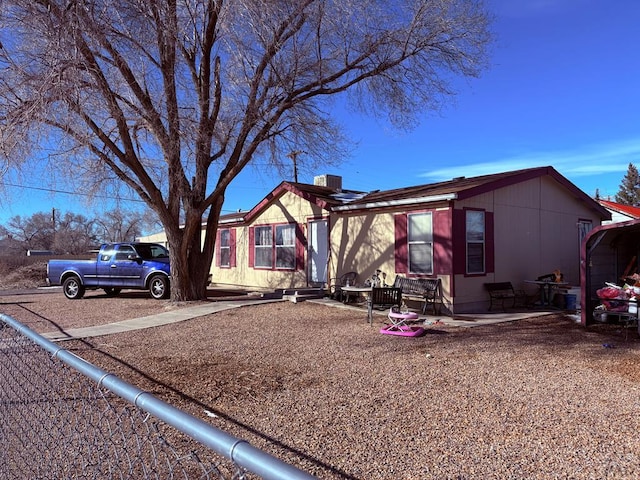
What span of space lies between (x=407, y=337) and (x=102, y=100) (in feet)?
27.8

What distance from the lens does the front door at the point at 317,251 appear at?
53.1 ft

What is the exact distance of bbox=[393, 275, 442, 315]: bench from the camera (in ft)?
39.9

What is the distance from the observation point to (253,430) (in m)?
4.62

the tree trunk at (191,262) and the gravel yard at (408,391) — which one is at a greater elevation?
the tree trunk at (191,262)

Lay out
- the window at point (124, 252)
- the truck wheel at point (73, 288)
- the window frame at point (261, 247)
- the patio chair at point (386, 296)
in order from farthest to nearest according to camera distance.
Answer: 1. the window frame at point (261, 247)
2. the truck wheel at point (73, 288)
3. the window at point (124, 252)
4. the patio chair at point (386, 296)

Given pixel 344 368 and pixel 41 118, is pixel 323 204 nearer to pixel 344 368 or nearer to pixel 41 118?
pixel 41 118

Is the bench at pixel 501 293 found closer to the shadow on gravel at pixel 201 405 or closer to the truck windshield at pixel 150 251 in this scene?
the shadow on gravel at pixel 201 405

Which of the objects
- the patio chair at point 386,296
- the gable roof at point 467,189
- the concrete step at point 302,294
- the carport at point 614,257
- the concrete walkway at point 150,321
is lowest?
the concrete walkway at point 150,321

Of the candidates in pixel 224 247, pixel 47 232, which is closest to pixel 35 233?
pixel 47 232

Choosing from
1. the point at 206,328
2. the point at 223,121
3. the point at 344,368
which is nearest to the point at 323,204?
the point at 223,121

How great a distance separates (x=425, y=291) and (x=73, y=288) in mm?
11969

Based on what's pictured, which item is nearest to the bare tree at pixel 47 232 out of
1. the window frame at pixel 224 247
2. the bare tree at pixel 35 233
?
the bare tree at pixel 35 233

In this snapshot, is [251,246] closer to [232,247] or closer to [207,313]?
[232,247]

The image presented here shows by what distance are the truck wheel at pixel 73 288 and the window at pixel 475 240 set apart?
12726 mm
